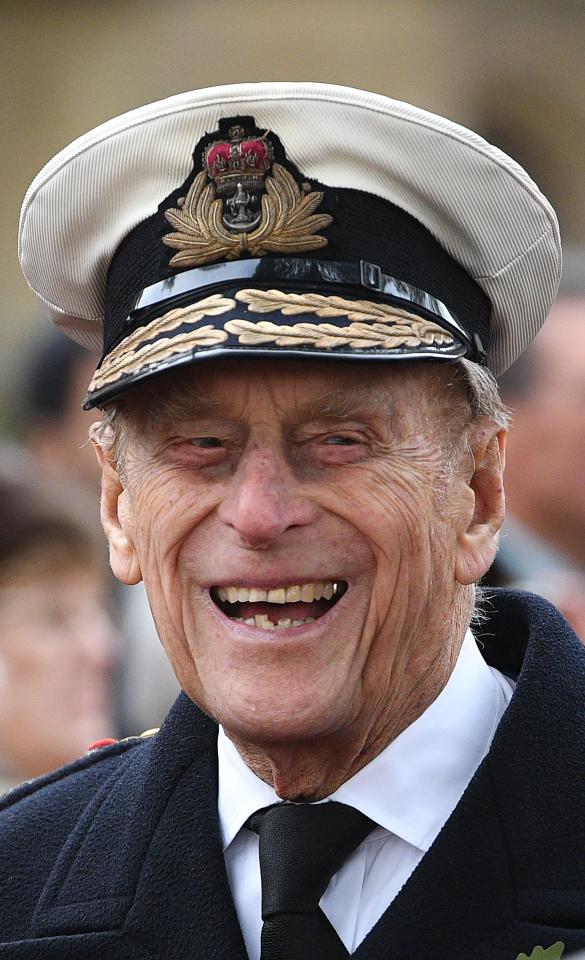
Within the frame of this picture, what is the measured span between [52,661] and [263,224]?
3183 millimetres

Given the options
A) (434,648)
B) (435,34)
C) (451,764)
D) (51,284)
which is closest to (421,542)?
(434,648)

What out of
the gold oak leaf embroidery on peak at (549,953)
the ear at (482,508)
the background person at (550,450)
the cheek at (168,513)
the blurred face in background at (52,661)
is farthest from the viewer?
the blurred face in background at (52,661)

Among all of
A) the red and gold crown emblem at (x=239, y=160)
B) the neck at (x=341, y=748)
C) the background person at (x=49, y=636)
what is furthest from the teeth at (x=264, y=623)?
the background person at (x=49, y=636)

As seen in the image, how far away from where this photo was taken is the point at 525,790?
2398mm

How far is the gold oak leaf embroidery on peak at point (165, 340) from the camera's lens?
7.41 ft

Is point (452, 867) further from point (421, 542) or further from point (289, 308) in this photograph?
point (289, 308)

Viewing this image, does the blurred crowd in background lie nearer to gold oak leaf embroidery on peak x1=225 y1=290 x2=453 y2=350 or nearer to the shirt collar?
the shirt collar

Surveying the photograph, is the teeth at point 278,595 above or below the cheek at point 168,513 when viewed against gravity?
below

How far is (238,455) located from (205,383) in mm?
138

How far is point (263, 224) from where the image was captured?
2.32 meters

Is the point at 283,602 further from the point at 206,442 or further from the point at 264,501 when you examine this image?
the point at 206,442

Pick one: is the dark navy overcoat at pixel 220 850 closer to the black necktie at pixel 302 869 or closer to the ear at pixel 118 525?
the black necktie at pixel 302 869

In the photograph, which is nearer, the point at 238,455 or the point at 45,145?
the point at 238,455

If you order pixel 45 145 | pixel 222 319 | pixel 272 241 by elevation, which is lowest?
pixel 222 319
